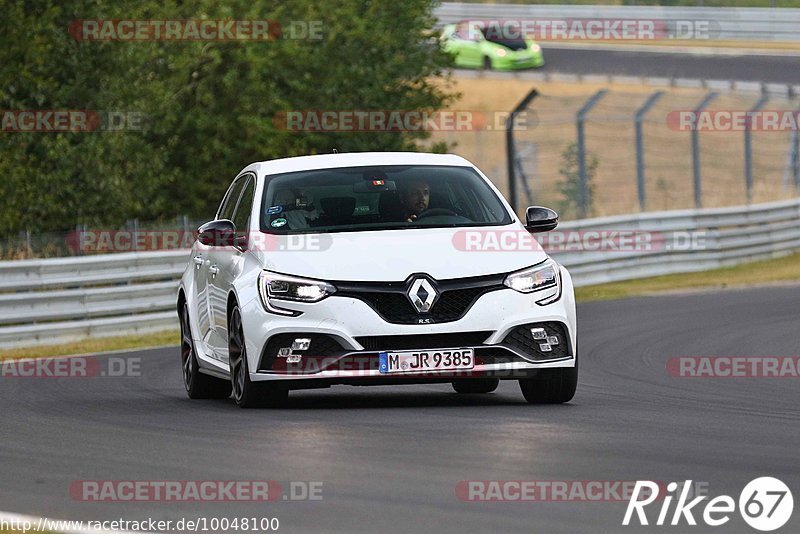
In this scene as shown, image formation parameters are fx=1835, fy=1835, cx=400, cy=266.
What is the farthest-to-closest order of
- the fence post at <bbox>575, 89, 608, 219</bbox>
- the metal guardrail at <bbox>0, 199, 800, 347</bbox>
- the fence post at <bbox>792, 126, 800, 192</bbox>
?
the fence post at <bbox>792, 126, 800, 192</bbox> → the fence post at <bbox>575, 89, 608, 219</bbox> → the metal guardrail at <bbox>0, 199, 800, 347</bbox>

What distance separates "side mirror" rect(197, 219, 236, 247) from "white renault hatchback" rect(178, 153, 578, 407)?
0.5 inches

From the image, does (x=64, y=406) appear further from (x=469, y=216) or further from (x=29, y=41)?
(x=29, y=41)

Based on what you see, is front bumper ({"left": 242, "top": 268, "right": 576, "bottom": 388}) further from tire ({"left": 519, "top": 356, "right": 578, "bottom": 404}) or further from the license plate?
tire ({"left": 519, "top": 356, "right": 578, "bottom": 404})

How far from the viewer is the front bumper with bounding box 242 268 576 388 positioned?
34.9ft

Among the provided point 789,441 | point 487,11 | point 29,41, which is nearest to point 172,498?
point 789,441

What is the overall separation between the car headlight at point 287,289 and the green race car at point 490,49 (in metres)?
45.3

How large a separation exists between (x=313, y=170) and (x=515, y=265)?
1793 mm

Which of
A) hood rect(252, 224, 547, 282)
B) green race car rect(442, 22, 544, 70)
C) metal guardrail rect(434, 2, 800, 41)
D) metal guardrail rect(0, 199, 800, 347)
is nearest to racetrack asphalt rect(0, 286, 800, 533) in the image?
hood rect(252, 224, 547, 282)

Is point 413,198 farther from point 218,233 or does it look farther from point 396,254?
point 218,233

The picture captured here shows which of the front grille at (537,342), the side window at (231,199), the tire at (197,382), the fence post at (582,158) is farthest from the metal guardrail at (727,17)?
the front grille at (537,342)

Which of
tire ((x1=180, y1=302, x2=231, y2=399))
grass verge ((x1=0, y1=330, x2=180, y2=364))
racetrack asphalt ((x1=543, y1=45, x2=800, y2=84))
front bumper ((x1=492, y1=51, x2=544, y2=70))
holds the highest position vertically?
tire ((x1=180, y1=302, x2=231, y2=399))

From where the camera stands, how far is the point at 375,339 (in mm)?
10672

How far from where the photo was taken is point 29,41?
2680 cm

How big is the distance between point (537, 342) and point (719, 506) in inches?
145
